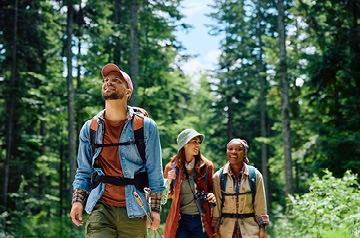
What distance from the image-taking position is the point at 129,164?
3941 millimetres

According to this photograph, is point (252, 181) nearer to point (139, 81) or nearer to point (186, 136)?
point (186, 136)

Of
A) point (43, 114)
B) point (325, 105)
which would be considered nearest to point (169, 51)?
point (43, 114)

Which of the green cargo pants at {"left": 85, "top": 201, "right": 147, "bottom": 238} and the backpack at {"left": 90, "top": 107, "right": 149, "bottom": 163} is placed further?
the backpack at {"left": 90, "top": 107, "right": 149, "bottom": 163}

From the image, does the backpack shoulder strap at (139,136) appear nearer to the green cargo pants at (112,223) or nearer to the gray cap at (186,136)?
the green cargo pants at (112,223)

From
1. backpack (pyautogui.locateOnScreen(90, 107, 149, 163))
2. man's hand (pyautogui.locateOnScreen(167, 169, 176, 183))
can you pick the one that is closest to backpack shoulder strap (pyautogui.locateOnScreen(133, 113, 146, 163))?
backpack (pyautogui.locateOnScreen(90, 107, 149, 163))

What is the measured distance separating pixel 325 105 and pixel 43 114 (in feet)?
39.1

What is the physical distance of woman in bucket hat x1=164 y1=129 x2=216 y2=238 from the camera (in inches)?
247

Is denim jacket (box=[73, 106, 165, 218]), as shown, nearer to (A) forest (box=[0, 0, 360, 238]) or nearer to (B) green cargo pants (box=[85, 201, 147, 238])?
(B) green cargo pants (box=[85, 201, 147, 238])

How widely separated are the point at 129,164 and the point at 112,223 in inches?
20.4

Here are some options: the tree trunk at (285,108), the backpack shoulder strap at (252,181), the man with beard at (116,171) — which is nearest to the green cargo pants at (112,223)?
the man with beard at (116,171)

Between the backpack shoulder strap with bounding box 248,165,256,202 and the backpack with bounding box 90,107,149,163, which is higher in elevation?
the backpack with bounding box 90,107,149,163

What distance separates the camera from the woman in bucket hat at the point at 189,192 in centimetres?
629

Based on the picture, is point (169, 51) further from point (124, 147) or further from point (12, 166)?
point (124, 147)

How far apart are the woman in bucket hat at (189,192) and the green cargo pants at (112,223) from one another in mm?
2364
